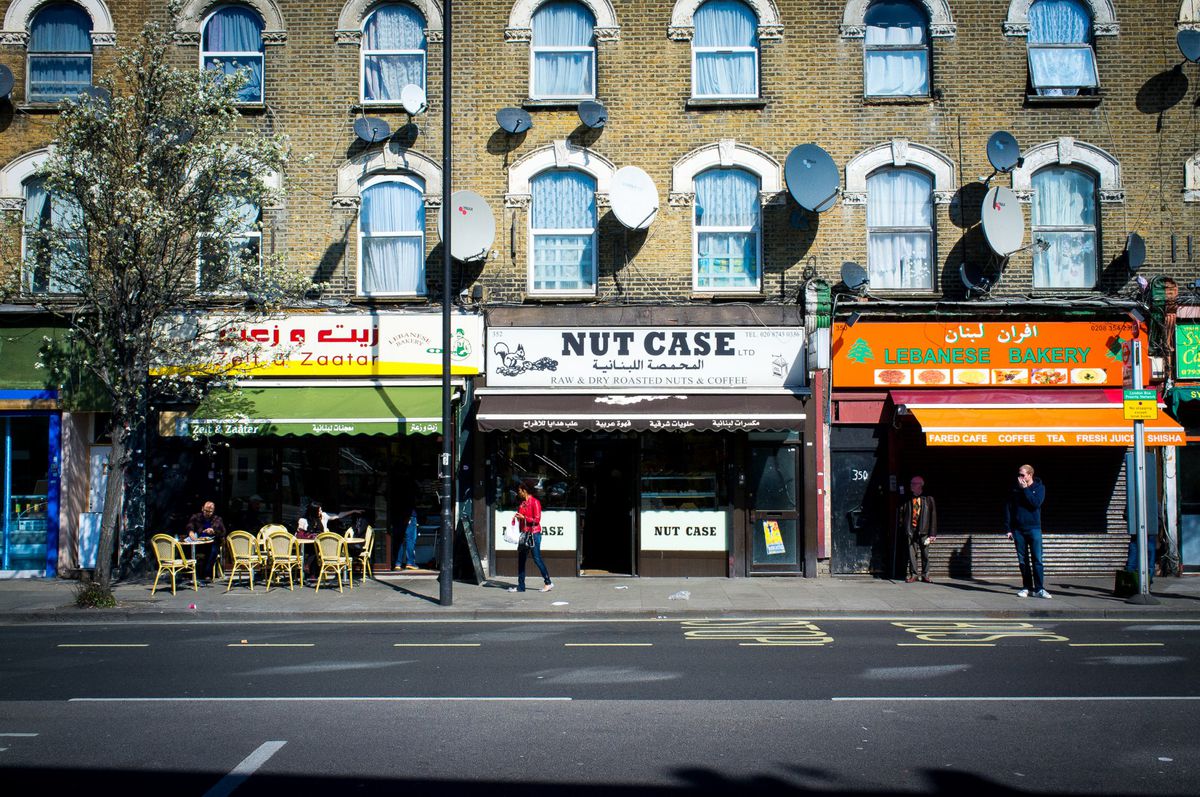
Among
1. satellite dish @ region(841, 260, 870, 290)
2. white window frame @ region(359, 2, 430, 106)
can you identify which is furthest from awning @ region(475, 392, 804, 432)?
white window frame @ region(359, 2, 430, 106)

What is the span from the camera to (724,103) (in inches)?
641

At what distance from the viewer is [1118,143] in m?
16.2

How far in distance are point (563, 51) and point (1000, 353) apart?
9.24 metres

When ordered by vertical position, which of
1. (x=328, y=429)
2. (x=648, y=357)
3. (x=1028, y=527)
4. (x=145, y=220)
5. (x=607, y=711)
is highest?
(x=145, y=220)

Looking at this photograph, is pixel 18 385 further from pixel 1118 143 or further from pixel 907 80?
pixel 1118 143

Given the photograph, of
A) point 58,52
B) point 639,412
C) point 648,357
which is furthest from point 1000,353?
point 58,52

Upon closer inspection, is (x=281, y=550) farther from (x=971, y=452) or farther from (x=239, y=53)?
(x=971, y=452)

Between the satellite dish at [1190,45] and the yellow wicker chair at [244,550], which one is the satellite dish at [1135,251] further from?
the yellow wicker chair at [244,550]

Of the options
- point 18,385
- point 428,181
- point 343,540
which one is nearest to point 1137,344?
point 428,181

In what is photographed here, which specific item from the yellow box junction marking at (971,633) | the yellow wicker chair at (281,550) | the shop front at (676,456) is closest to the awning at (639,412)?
the shop front at (676,456)

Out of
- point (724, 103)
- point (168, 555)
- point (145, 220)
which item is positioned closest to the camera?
point (145, 220)

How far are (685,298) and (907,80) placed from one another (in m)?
5.53

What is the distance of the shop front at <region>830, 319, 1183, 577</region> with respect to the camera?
1587 centimetres

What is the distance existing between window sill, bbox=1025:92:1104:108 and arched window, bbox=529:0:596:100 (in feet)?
25.1
